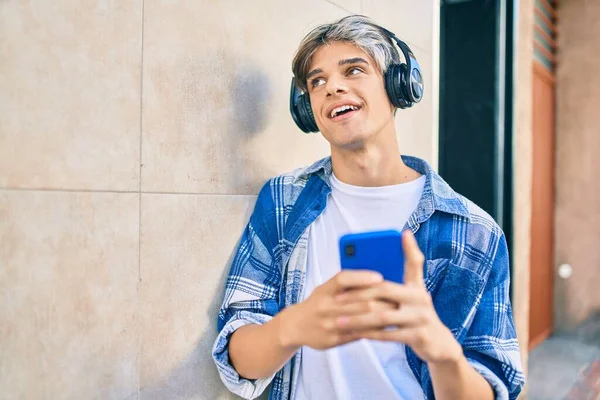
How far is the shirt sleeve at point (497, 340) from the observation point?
45.4 inches

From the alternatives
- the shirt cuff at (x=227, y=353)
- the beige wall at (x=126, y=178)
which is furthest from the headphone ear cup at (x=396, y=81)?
the shirt cuff at (x=227, y=353)

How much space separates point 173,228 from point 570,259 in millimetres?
4664

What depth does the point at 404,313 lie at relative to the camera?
29.7 inches

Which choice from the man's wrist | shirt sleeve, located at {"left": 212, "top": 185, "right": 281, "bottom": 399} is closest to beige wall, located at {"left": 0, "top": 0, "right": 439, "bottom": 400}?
shirt sleeve, located at {"left": 212, "top": 185, "right": 281, "bottom": 399}

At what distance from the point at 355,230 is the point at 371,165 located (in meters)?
0.18

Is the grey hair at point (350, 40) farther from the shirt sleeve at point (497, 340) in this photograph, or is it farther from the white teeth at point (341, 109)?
the shirt sleeve at point (497, 340)

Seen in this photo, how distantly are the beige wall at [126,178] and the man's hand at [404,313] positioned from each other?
0.50 m

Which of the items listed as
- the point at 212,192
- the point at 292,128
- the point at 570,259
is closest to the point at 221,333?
the point at 212,192

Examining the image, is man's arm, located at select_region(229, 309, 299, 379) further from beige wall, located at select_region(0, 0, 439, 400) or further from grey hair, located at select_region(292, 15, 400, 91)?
grey hair, located at select_region(292, 15, 400, 91)

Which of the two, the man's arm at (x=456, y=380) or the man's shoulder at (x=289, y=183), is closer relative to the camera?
the man's arm at (x=456, y=380)

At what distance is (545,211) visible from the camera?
4660 millimetres

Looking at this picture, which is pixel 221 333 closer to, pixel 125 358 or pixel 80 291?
pixel 125 358

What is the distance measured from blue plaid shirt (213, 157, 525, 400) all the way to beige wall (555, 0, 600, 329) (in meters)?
4.05

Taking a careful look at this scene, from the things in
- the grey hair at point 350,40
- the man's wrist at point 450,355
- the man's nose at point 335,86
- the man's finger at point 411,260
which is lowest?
the man's wrist at point 450,355
